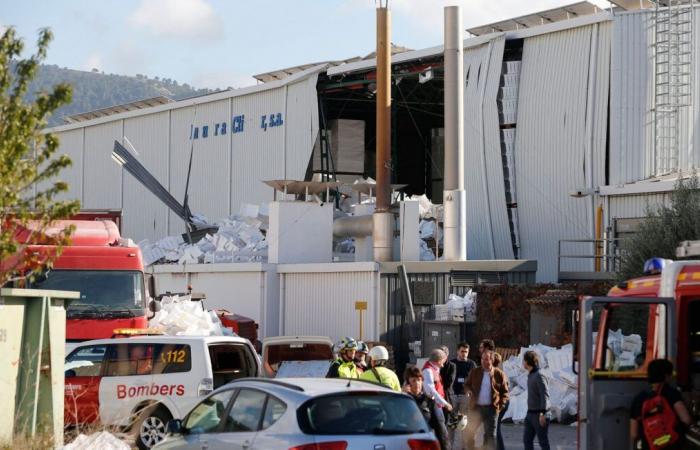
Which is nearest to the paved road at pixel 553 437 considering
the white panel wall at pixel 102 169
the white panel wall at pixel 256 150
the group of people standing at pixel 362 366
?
the group of people standing at pixel 362 366

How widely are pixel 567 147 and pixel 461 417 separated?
70.7 feet

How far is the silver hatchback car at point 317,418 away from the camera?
9.65 meters

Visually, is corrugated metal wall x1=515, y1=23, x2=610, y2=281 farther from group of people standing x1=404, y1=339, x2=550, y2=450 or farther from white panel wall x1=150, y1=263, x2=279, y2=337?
group of people standing x1=404, y1=339, x2=550, y2=450

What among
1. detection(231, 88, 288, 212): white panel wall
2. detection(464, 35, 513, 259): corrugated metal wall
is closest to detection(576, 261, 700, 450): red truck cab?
detection(464, 35, 513, 259): corrugated metal wall

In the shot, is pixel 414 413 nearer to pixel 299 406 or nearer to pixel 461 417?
pixel 299 406

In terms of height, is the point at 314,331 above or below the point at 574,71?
below

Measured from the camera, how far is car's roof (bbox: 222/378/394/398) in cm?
995

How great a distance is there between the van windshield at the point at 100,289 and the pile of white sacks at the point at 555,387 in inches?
280

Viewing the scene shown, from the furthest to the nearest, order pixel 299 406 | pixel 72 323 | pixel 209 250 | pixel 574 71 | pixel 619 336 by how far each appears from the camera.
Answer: pixel 209 250 → pixel 574 71 → pixel 72 323 → pixel 619 336 → pixel 299 406

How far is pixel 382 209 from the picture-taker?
3312 centimetres

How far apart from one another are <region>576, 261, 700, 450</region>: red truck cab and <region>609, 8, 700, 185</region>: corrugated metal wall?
70.9 ft

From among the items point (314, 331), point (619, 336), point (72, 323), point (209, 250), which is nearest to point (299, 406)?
point (619, 336)

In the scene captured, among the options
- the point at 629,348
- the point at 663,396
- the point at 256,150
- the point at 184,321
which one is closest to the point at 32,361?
the point at 629,348

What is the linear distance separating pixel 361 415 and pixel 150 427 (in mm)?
7151
